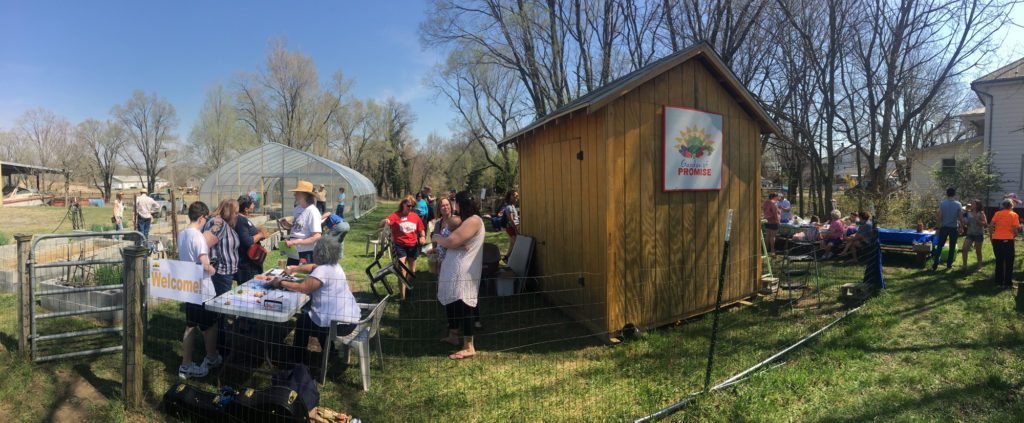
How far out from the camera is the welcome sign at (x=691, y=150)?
223 inches

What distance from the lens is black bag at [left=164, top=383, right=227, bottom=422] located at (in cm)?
335

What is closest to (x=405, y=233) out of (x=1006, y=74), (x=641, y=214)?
(x=641, y=214)

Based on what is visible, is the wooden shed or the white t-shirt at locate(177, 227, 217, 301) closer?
the white t-shirt at locate(177, 227, 217, 301)

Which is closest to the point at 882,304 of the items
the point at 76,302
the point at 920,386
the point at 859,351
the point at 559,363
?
the point at 859,351

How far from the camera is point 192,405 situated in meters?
3.43

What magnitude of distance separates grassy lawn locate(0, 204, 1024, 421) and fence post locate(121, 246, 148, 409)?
172 millimetres

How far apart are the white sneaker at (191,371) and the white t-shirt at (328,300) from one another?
120 cm

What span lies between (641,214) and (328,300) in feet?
11.9

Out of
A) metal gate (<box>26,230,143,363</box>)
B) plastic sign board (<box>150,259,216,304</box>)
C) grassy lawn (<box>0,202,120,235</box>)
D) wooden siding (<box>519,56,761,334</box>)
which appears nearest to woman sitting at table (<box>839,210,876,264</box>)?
wooden siding (<box>519,56,761,334</box>)

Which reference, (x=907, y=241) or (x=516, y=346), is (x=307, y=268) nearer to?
(x=516, y=346)

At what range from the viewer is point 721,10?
44.5 ft

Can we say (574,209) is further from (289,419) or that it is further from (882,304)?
(882,304)

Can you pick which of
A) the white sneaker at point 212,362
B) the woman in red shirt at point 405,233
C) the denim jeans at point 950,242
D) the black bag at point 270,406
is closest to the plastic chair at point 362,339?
the black bag at point 270,406

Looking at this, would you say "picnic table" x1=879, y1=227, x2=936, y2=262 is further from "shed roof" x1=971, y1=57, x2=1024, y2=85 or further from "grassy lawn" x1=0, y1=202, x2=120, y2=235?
"grassy lawn" x1=0, y1=202, x2=120, y2=235
